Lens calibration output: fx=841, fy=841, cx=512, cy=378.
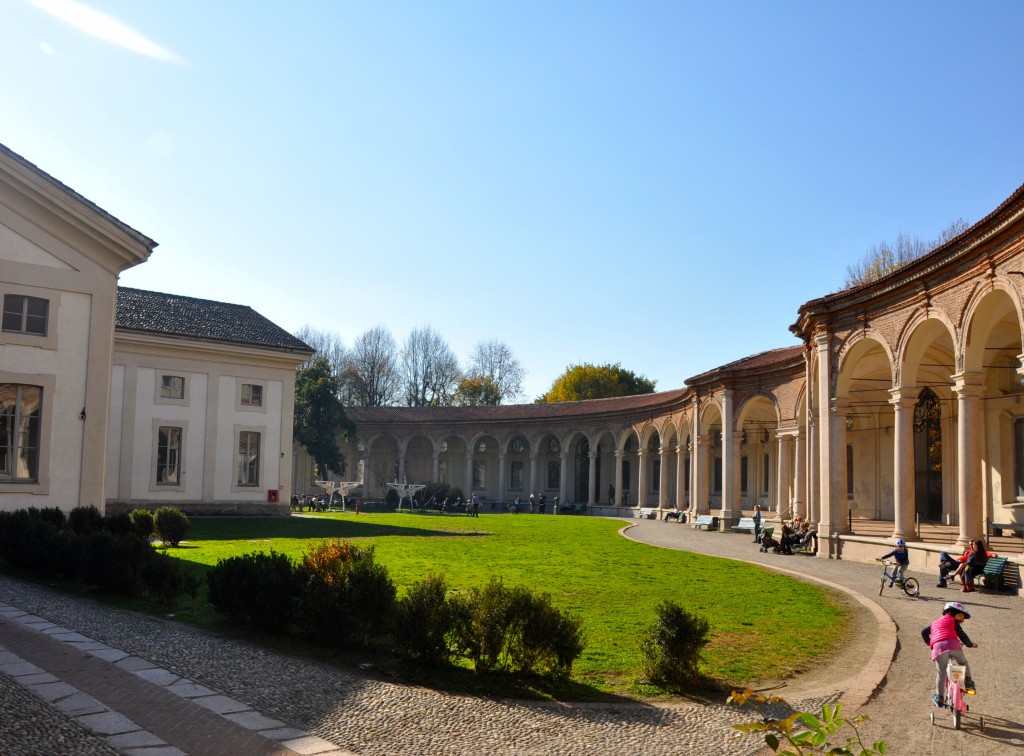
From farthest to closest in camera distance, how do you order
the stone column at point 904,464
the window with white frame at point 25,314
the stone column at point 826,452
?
1. the stone column at point 826,452
2. the stone column at point 904,464
3. the window with white frame at point 25,314

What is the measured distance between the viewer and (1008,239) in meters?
15.7

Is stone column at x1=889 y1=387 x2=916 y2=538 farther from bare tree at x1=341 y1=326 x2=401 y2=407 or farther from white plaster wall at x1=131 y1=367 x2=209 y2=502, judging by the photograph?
bare tree at x1=341 y1=326 x2=401 y2=407

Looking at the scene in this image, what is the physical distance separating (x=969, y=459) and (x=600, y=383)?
60.6 m

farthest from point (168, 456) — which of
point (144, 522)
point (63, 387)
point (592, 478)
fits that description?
point (592, 478)

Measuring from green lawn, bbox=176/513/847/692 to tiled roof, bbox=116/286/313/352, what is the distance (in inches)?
341

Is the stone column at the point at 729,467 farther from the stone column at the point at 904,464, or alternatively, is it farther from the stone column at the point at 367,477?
the stone column at the point at 367,477

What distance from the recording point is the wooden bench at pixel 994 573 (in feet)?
50.9

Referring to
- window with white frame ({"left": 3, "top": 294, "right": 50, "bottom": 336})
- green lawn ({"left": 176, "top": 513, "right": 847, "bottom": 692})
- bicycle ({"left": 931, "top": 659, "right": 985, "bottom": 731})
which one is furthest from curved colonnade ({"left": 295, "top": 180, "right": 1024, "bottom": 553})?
window with white frame ({"left": 3, "top": 294, "right": 50, "bottom": 336})

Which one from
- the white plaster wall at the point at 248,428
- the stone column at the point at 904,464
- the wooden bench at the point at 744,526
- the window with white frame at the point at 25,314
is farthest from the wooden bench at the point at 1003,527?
the white plaster wall at the point at 248,428

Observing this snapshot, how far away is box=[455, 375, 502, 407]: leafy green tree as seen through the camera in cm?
8081

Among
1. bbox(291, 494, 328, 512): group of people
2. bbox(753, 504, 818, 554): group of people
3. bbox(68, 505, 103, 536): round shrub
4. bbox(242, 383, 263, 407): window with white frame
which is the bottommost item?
bbox(291, 494, 328, 512): group of people

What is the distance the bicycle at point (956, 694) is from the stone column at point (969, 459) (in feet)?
38.1

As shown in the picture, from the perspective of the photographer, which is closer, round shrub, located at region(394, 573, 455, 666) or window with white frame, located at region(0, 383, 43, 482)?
round shrub, located at region(394, 573, 455, 666)

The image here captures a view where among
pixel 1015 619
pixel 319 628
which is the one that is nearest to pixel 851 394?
pixel 1015 619
